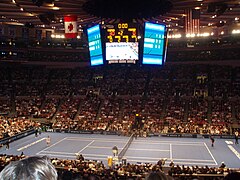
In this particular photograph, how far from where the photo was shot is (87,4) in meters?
19.7

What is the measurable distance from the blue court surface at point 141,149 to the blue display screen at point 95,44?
31.0 feet

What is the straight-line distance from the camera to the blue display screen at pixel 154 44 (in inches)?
874

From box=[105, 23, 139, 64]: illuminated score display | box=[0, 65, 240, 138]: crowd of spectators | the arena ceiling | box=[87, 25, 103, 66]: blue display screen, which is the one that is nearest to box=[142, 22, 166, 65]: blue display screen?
box=[105, 23, 139, 64]: illuminated score display

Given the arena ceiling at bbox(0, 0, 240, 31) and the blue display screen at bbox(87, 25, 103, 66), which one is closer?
the arena ceiling at bbox(0, 0, 240, 31)

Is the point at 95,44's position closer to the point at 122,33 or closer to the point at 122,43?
the point at 122,43

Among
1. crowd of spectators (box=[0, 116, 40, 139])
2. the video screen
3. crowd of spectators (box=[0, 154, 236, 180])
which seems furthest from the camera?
crowd of spectators (box=[0, 116, 40, 139])

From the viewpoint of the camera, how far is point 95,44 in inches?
939

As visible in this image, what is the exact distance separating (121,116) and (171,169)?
82.3 feet

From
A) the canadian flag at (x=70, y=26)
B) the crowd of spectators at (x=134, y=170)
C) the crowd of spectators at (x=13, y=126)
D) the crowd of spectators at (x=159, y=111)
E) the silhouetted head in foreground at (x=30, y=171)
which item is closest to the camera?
the silhouetted head in foreground at (x=30, y=171)

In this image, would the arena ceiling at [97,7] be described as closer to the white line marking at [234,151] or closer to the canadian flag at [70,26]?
the canadian flag at [70,26]

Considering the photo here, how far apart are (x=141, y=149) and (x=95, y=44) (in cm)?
1288

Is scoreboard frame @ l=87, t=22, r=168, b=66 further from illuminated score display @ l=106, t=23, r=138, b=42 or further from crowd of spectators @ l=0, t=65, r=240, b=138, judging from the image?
crowd of spectators @ l=0, t=65, r=240, b=138

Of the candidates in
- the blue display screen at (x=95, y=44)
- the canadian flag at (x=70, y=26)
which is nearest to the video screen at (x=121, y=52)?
the blue display screen at (x=95, y=44)

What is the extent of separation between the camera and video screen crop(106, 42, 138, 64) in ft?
74.6
